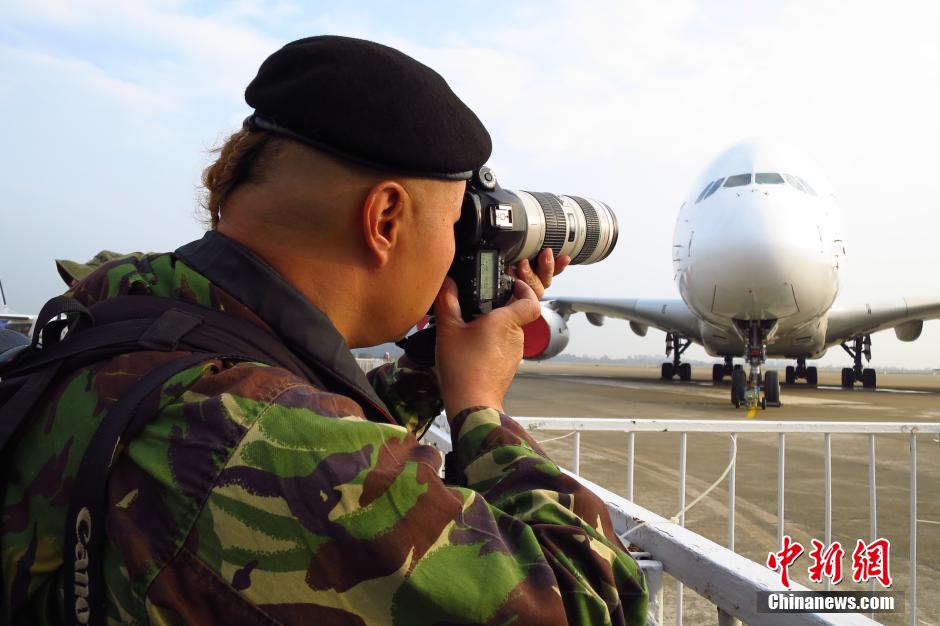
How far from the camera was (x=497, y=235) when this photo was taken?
4.54 ft

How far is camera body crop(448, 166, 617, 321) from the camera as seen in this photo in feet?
4.36

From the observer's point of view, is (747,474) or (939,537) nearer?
(939,537)

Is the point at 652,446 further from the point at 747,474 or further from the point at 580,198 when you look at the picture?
the point at 580,198

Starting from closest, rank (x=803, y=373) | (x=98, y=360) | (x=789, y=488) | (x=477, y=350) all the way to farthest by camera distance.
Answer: (x=98, y=360) → (x=477, y=350) → (x=789, y=488) → (x=803, y=373)

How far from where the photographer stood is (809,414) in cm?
1067

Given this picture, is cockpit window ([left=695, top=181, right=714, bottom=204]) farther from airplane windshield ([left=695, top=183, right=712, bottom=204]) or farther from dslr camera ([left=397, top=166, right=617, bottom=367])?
dslr camera ([left=397, top=166, right=617, bottom=367])

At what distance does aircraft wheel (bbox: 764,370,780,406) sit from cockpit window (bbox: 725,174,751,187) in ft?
10.7

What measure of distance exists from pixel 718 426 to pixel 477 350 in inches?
97.2

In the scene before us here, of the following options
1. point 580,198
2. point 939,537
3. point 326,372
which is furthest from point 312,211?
point 939,537

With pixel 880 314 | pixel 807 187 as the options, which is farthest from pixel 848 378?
pixel 807 187

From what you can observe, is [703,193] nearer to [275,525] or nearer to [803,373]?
[275,525]

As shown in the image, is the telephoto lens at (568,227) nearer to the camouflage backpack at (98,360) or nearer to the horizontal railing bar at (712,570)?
the horizontal railing bar at (712,570)

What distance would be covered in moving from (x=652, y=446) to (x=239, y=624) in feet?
25.3

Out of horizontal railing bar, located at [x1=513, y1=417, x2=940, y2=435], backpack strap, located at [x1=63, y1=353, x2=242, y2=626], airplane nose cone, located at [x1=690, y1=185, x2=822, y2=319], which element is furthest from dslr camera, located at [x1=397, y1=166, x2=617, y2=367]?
airplane nose cone, located at [x1=690, y1=185, x2=822, y2=319]
